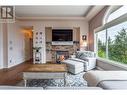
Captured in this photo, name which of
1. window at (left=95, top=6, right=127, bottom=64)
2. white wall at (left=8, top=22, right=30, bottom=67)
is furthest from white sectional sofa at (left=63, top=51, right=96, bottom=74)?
white wall at (left=8, top=22, right=30, bottom=67)

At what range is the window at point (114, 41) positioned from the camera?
5.52 m

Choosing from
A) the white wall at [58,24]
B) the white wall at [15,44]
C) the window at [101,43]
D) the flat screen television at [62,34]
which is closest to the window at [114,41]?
the window at [101,43]

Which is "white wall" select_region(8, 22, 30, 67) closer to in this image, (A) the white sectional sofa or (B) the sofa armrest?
(A) the white sectional sofa

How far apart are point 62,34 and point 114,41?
4930 millimetres

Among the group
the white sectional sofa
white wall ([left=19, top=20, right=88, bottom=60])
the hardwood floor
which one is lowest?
the hardwood floor

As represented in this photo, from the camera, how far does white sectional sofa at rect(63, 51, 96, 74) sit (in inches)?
271

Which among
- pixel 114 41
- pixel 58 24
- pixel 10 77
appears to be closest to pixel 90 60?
pixel 114 41

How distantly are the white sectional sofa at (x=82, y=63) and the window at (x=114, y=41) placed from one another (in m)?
0.55

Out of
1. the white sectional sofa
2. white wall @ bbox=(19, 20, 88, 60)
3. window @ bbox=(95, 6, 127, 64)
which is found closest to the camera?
window @ bbox=(95, 6, 127, 64)

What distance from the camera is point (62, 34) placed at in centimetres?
1104

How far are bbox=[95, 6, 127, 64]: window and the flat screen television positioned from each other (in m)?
2.64
